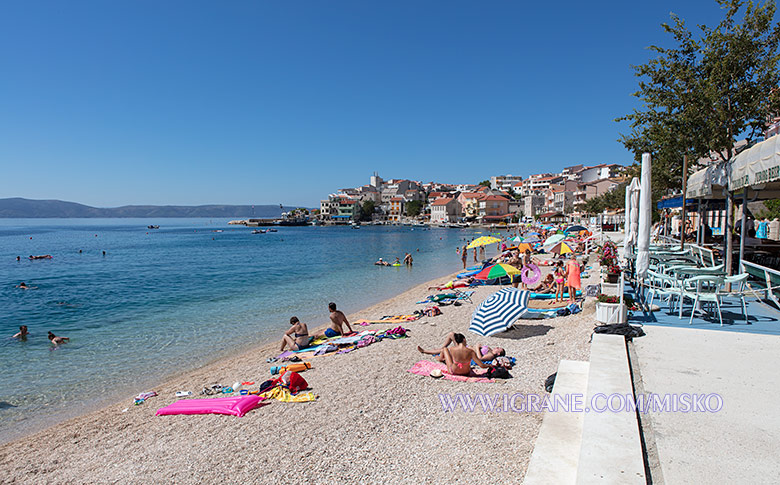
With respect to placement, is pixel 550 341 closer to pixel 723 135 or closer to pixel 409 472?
pixel 409 472

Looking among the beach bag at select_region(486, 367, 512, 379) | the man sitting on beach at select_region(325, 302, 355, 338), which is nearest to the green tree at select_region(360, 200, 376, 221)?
the man sitting on beach at select_region(325, 302, 355, 338)

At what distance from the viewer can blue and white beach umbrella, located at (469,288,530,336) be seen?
8961 mm

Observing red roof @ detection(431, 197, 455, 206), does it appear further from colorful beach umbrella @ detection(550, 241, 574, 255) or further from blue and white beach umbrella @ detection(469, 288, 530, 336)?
blue and white beach umbrella @ detection(469, 288, 530, 336)

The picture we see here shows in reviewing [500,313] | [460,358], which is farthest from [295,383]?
[500,313]

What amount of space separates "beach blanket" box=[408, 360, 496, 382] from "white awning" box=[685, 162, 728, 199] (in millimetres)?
6182

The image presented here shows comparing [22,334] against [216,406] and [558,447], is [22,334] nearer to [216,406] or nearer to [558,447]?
[216,406]

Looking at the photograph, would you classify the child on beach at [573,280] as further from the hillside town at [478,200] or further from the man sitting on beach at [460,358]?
the hillside town at [478,200]

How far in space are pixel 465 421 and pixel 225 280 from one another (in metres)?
25.5

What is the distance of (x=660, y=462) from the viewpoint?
3271 millimetres

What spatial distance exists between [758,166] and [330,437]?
24.1 ft

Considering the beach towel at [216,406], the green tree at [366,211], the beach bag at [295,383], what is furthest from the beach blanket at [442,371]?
the green tree at [366,211]

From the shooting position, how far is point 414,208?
483 feet

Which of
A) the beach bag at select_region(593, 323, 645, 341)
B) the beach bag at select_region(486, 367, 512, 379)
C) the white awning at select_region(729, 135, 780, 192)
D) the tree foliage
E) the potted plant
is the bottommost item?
the beach bag at select_region(486, 367, 512, 379)

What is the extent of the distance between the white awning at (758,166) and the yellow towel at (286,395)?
7432 millimetres
